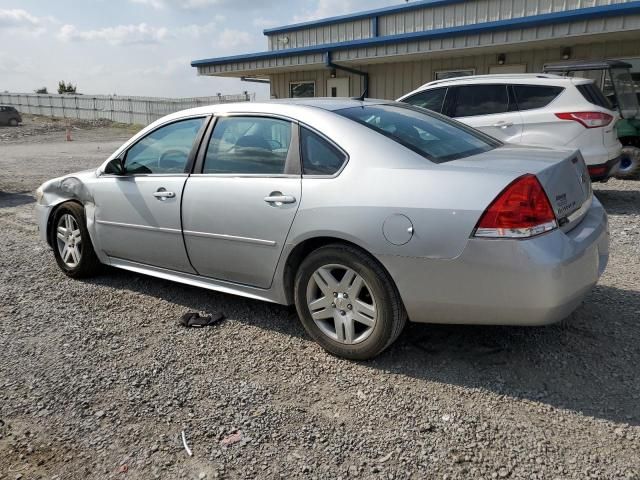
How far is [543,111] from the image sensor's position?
7574 millimetres

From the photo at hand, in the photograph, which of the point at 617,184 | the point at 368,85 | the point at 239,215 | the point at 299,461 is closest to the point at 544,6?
the point at 368,85

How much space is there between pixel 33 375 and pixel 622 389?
330cm

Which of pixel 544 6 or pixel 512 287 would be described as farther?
pixel 544 6

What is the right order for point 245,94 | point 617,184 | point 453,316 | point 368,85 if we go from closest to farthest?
point 453,316 < point 617,184 < point 368,85 < point 245,94

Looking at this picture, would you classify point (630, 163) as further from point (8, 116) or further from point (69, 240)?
point (8, 116)

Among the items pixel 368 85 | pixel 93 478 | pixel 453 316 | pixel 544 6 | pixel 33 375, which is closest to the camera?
pixel 93 478

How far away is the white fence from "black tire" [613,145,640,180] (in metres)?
23.9

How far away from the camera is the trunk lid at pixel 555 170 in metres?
2.84

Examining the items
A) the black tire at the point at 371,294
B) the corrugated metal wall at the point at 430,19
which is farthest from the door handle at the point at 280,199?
the corrugated metal wall at the point at 430,19

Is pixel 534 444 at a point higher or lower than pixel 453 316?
lower

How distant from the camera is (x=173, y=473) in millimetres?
2375

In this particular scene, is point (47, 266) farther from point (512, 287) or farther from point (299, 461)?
point (512, 287)

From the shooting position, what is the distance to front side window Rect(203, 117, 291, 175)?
351 cm

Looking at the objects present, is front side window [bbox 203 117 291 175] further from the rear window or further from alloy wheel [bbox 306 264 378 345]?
alloy wheel [bbox 306 264 378 345]
